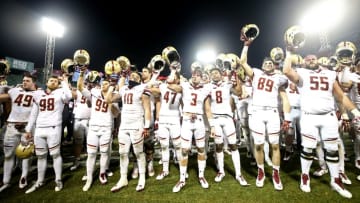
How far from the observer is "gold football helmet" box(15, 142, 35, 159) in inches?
212

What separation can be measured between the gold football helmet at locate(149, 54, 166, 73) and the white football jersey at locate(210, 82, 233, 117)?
160 centimetres

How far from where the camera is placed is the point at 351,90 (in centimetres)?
647

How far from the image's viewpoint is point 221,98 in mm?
6090

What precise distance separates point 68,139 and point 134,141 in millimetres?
7615

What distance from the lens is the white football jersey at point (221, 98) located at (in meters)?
5.98

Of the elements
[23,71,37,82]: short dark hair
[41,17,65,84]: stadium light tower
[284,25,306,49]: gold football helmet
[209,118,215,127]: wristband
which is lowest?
[209,118,215,127]: wristband

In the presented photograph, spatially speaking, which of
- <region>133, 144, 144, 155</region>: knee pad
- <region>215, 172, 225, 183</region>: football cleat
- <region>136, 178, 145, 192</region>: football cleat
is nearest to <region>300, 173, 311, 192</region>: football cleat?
<region>215, 172, 225, 183</region>: football cleat

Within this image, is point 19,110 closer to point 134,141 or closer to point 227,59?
point 134,141

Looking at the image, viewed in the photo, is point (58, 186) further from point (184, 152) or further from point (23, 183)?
point (184, 152)

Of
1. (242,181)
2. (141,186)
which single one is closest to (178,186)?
(141,186)

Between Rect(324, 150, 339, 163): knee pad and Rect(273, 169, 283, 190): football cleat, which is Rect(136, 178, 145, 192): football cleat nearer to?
Rect(273, 169, 283, 190): football cleat

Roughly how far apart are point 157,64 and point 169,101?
1.14 m

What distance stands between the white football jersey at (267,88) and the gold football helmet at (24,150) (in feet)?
19.3

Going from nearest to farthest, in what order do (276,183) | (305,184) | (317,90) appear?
1. (317,90)
2. (305,184)
3. (276,183)
